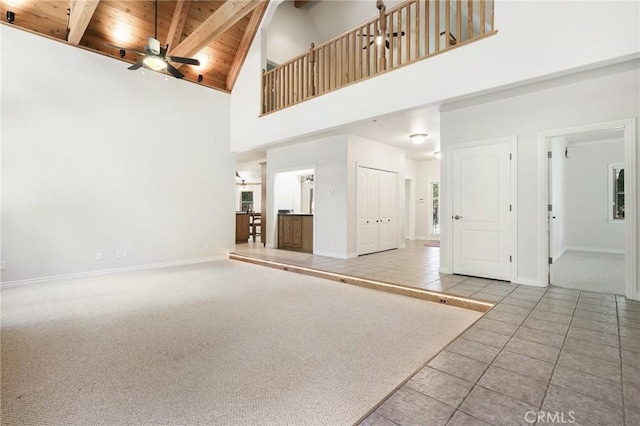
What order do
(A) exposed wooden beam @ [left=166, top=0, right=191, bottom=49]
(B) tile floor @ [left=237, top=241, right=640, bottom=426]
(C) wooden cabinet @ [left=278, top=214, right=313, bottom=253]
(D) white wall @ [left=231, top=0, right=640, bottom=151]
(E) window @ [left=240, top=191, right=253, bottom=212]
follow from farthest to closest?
(E) window @ [left=240, top=191, right=253, bottom=212] < (C) wooden cabinet @ [left=278, top=214, right=313, bottom=253] < (A) exposed wooden beam @ [left=166, top=0, right=191, bottom=49] < (D) white wall @ [left=231, top=0, right=640, bottom=151] < (B) tile floor @ [left=237, top=241, right=640, bottom=426]

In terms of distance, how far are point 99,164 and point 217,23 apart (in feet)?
10.7

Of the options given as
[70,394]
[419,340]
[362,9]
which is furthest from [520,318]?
[362,9]

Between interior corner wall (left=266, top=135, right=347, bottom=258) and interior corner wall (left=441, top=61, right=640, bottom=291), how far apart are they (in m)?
2.23

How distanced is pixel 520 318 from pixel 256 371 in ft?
8.43

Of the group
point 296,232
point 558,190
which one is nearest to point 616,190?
point 558,190

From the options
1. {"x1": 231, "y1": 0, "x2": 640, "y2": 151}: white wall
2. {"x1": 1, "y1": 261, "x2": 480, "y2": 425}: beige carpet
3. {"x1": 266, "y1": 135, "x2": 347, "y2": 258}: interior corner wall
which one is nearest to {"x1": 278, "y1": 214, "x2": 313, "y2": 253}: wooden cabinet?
{"x1": 266, "y1": 135, "x2": 347, "y2": 258}: interior corner wall

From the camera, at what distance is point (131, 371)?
6.98ft

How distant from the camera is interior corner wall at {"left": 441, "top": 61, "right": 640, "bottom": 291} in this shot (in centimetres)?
344

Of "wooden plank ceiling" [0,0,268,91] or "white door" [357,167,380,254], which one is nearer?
"wooden plank ceiling" [0,0,268,91]

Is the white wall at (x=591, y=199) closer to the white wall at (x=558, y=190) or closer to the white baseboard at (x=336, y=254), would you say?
the white wall at (x=558, y=190)

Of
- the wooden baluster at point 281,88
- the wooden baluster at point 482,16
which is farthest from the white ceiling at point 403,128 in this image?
the wooden baluster at point 281,88

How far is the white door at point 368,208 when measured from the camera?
6.77 meters

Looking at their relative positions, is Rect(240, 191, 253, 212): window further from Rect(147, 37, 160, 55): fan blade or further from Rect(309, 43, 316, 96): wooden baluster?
Rect(147, 37, 160, 55): fan blade

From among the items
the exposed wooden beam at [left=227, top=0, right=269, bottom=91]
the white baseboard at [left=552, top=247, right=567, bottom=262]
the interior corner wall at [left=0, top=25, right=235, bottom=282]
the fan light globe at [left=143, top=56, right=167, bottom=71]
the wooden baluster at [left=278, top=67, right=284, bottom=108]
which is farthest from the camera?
the exposed wooden beam at [left=227, top=0, right=269, bottom=91]
